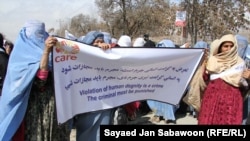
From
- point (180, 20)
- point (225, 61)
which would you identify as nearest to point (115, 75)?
point (225, 61)

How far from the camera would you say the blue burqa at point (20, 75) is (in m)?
3.43

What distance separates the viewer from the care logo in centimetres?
354

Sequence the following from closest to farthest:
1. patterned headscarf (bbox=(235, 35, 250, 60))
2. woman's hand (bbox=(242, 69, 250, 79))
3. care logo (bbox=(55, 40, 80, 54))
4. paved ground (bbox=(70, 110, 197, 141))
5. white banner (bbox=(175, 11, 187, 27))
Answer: care logo (bbox=(55, 40, 80, 54)), woman's hand (bbox=(242, 69, 250, 79)), patterned headscarf (bbox=(235, 35, 250, 60)), paved ground (bbox=(70, 110, 197, 141)), white banner (bbox=(175, 11, 187, 27))

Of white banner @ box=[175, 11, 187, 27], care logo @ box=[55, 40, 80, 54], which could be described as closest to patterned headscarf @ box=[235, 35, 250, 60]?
care logo @ box=[55, 40, 80, 54]

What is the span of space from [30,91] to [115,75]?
0.81 metres

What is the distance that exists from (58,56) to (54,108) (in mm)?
454

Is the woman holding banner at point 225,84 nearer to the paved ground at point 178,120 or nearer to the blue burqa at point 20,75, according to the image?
the blue burqa at point 20,75

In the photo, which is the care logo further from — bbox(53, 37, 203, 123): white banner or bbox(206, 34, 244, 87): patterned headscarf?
bbox(206, 34, 244, 87): patterned headscarf

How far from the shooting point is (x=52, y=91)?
3.61m

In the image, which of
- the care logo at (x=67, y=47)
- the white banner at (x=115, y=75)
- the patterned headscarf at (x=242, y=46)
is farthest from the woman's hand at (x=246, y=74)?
the care logo at (x=67, y=47)

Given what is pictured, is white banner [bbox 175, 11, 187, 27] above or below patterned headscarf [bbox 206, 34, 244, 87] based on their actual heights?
above

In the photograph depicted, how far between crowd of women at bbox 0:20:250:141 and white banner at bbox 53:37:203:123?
3.3 inches

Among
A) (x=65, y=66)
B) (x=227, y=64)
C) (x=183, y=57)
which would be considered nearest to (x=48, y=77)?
(x=65, y=66)

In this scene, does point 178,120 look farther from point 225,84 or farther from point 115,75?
point 115,75
